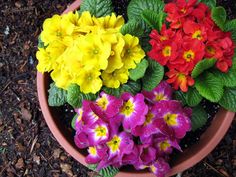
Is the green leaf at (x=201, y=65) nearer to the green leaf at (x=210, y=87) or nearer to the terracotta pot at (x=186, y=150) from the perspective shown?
the green leaf at (x=210, y=87)

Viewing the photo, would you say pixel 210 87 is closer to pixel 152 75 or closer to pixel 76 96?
pixel 152 75

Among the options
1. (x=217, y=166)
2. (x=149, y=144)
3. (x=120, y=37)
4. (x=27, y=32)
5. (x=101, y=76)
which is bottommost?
(x=217, y=166)

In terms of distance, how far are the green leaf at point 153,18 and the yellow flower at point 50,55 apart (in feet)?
0.95

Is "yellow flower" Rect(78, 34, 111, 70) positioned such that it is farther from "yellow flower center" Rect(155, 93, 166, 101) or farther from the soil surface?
the soil surface

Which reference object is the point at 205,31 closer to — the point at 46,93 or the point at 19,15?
the point at 46,93

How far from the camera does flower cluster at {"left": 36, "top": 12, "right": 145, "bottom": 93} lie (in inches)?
52.4

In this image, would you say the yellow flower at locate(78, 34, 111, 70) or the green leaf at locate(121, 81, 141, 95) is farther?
the green leaf at locate(121, 81, 141, 95)

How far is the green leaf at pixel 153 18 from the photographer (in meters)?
1.46

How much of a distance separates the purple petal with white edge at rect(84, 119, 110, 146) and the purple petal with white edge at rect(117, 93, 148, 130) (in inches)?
2.3

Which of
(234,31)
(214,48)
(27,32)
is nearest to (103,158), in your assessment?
(214,48)

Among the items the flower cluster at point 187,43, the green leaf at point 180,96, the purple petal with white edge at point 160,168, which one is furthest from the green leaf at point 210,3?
the purple petal with white edge at point 160,168

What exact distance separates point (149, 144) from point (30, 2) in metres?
1.13

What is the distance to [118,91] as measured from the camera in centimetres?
151

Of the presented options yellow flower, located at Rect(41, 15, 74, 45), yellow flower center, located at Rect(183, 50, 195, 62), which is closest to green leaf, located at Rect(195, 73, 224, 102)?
yellow flower center, located at Rect(183, 50, 195, 62)
